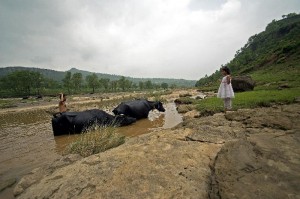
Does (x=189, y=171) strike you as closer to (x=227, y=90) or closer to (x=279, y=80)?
(x=227, y=90)

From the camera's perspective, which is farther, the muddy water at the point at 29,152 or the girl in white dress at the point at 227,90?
the girl in white dress at the point at 227,90

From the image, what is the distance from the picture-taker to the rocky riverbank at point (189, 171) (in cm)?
277

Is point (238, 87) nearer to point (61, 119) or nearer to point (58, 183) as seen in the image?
point (61, 119)

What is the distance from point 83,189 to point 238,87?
1974 cm

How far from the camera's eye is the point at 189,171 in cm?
346

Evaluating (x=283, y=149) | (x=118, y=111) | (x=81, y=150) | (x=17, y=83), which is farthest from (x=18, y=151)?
(x=17, y=83)

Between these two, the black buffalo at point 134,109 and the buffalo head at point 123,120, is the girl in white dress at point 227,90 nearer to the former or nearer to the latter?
the buffalo head at point 123,120

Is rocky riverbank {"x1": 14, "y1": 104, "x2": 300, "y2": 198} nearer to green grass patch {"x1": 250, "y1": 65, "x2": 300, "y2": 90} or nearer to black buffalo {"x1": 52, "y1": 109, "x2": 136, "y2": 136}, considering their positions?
black buffalo {"x1": 52, "y1": 109, "x2": 136, "y2": 136}

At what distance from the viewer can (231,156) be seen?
11.4 ft

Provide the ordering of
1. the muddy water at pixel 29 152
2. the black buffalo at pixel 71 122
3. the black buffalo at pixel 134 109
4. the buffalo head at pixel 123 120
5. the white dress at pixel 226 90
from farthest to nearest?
the black buffalo at pixel 134 109, the buffalo head at pixel 123 120, the black buffalo at pixel 71 122, the white dress at pixel 226 90, the muddy water at pixel 29 152

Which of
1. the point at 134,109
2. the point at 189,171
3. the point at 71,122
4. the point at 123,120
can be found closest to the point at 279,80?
the point at 134,109

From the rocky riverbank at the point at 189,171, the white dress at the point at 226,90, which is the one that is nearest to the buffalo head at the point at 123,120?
the white dress at the point at 226,90

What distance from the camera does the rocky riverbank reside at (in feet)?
9.09

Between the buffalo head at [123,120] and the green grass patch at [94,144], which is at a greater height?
the green grass patch at [94,144]
